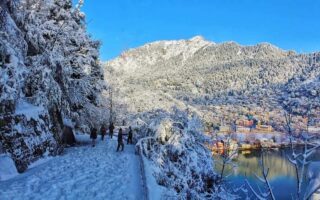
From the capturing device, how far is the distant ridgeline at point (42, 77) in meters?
17.5

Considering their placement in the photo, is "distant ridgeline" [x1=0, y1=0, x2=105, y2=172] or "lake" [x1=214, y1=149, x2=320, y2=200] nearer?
"distant ridgeline" [x1=0, y1=0, x2=105, y2=172]

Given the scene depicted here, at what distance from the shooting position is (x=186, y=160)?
2353 centimetres

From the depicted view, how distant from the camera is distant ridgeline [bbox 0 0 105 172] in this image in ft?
57.4

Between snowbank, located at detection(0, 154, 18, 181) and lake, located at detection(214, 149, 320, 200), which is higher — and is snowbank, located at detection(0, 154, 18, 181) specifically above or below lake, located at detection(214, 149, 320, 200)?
above

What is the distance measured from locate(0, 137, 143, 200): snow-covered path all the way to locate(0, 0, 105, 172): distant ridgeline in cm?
123

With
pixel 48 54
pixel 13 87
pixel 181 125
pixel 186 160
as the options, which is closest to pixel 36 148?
pixel 13 87

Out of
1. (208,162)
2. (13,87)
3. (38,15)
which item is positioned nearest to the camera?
(13,87)

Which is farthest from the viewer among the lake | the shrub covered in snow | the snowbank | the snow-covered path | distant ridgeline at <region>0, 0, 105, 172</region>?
the lake

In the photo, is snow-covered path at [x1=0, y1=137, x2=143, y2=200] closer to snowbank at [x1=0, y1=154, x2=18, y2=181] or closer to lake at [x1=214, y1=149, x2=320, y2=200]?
snowbank at [x1=0, y1=154, x2=18, y2=181]

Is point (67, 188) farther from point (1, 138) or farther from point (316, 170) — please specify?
point (316, 170)

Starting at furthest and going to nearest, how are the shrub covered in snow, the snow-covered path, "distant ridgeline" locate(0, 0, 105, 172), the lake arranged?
the lake
the shrub covered in snow
"distant ridgeline" locate(0, 0, 105, 172)
the snow-covered path

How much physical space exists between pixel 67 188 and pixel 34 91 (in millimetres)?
8776

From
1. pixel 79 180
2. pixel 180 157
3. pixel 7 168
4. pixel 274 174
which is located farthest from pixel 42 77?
pixel 274 174

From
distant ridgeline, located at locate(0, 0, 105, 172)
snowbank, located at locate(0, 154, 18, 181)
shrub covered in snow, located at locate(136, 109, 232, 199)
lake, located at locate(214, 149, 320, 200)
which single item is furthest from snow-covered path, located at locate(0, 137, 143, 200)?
lake, located at locate(214, 149, 320, 200)
